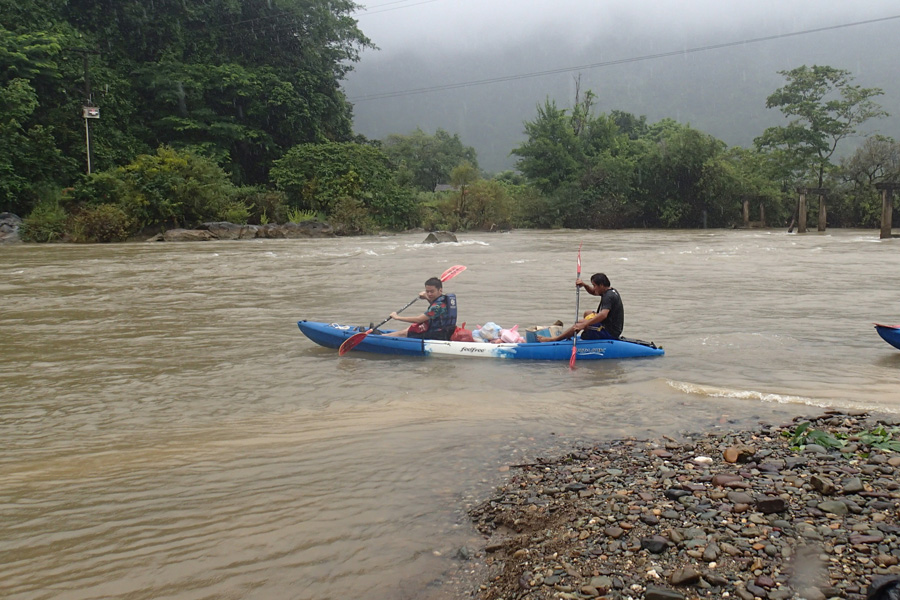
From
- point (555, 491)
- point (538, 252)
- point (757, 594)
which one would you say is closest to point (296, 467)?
point (555, 491)

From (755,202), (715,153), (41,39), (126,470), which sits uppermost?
(41,39)

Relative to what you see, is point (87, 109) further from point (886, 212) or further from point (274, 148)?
point (886, 212)

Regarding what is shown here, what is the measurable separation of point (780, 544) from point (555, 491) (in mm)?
1140

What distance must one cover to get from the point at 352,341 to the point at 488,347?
156 cm

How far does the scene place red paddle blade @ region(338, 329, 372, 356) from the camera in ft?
25.7

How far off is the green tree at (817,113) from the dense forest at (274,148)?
99mm

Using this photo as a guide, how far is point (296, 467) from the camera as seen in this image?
426 cm

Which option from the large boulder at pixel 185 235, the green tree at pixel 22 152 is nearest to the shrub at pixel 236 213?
the large boulder at pixel 185 235

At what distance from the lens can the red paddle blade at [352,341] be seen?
783cm

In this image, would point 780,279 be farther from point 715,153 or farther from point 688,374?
point 715,153

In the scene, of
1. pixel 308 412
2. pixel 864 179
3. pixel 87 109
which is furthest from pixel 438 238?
pixel 864 179

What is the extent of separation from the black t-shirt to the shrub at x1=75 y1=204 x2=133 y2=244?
22.1 meters

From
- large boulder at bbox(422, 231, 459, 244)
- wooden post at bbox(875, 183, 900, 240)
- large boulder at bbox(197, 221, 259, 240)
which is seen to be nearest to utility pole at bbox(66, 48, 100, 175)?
large boulder at bbox(197, 221, 259, 240)

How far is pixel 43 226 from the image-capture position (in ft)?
78.8
